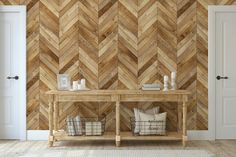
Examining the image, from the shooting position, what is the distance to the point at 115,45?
6.62 meters

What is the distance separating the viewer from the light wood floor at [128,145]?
5949 mm

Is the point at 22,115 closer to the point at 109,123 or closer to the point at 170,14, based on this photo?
the point at 109,123

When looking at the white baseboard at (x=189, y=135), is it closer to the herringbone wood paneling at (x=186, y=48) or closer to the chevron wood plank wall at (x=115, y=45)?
the chevron wood plank wall at (x=115, y=45)

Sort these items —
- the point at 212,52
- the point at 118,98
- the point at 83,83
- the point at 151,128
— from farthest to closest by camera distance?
1. the point at 212,52
2. the point at 83,83
3. the point at 151,128
4. the point at 118,98

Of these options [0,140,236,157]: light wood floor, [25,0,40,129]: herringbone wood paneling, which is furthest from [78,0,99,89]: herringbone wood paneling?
[0,140,236,157]: light wood floor

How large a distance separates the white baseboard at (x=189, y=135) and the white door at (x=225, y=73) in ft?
0.72

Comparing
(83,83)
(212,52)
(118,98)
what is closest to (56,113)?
(83,83)

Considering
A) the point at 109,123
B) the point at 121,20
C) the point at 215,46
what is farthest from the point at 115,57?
the point at 215,46

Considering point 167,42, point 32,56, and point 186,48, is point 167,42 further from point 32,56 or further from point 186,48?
point 32,56

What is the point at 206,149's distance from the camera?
590cm

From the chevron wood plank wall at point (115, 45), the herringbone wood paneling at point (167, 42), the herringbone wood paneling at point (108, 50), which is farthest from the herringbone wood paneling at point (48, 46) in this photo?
the herringbone wood paneling at point (167, 42)

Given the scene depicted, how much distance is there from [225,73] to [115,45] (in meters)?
1.89

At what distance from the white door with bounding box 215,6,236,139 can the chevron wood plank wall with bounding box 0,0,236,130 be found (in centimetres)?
23

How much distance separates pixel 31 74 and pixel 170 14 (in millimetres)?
2504
